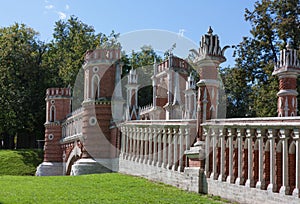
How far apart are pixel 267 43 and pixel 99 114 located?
14.3m

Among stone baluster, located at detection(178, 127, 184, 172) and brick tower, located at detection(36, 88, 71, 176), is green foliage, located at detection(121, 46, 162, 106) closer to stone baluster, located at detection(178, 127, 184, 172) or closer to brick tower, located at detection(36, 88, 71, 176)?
brick tower, located at detection(36, 88, 71, 176)

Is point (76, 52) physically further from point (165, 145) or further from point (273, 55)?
point (165, 145)

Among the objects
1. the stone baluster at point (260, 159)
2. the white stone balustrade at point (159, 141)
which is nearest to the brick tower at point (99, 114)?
the white stone balustrade at point (159, 141)

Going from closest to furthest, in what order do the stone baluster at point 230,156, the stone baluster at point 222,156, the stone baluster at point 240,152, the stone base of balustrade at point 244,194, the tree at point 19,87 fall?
the stone base of balustrade at point 244,194 → the stone baluster at point 240,152 → the stone baluster at point 230,156 → the stone baluster at point 222,156 → the tree at point 19,87

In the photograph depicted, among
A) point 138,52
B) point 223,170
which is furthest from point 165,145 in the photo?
point 138,52

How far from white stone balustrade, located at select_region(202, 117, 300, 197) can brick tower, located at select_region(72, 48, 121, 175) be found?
11.1m

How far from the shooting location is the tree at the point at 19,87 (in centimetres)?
4272

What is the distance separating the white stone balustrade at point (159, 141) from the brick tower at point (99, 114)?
3.04 metres

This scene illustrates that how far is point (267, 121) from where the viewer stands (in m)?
9.69

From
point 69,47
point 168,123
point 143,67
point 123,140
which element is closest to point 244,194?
point 168,123

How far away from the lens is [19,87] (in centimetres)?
4412

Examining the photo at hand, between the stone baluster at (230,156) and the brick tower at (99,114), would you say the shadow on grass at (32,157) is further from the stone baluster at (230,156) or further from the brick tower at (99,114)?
the stone baluster at (230,156)

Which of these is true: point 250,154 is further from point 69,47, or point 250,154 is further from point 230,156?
point 69,47

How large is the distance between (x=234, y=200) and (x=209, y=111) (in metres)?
2.88
